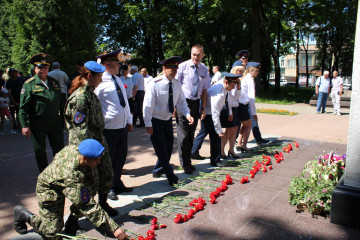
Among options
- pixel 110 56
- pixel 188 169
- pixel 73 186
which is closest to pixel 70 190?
pixel 73 186

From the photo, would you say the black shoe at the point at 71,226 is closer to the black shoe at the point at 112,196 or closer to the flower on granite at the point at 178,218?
the black shoe at the point at 112,196

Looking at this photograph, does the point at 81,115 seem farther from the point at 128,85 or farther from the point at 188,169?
the point at 128,85

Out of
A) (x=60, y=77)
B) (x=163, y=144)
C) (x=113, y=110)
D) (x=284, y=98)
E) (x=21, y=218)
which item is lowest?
(x=284, y=98)

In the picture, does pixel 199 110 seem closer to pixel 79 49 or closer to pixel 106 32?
pixel 79 49

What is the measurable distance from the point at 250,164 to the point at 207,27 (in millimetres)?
24709

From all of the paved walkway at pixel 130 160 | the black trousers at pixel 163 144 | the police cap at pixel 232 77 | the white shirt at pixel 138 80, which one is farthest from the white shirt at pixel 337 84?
the black trousers at pixel 163 144

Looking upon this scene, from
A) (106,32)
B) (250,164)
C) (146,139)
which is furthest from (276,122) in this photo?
(106,32)

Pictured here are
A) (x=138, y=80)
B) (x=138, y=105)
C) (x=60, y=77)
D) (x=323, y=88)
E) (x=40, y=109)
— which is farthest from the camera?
(x=323, y=88)

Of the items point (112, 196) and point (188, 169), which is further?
point (188, 169)

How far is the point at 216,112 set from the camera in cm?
541

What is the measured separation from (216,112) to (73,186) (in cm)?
324

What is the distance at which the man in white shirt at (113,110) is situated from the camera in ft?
13.2

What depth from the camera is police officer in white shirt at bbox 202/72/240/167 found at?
535 cm

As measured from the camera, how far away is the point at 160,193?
4.34 meters
